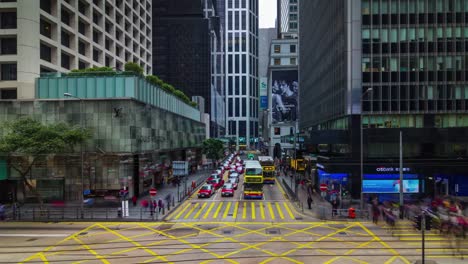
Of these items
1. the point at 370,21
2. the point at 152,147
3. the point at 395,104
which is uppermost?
the point at 370,21

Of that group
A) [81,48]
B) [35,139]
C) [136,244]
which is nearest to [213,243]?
[136,244]

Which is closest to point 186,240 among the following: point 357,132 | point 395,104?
point 357,132

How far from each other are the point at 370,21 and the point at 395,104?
10064 millimetres

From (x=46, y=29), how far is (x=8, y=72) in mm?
7264

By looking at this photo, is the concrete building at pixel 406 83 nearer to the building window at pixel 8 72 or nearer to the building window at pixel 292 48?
the building window at pixel 8 72

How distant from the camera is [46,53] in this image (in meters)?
45.7

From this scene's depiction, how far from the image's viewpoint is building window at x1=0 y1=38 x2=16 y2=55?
42.1 meters

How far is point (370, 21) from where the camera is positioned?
43219 mm

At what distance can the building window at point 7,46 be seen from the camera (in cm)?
4212

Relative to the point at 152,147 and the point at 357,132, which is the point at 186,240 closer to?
the point at 152,147

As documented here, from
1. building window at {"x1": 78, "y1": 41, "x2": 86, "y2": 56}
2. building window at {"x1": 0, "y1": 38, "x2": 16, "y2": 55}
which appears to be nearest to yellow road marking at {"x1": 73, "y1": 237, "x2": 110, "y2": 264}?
building window at {"x1": 0, "y1": 38, "x2": 16, "y2": 55}

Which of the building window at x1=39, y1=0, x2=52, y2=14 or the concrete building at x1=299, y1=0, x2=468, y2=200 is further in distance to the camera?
the building window at x1=39, y1=0, x2=52, y2=14

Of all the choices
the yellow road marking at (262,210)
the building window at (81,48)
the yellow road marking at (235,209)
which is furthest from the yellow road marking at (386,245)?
the building window at (81,48)

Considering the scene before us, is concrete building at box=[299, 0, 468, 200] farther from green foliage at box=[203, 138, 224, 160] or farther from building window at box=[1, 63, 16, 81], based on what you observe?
green foliage at box=[203, 138, 224, 160]
